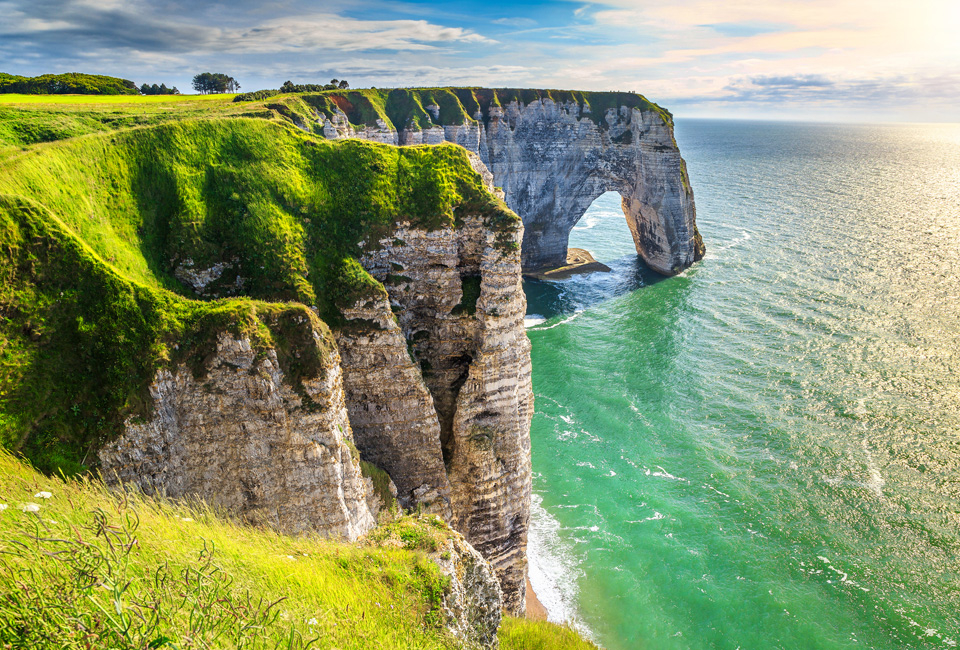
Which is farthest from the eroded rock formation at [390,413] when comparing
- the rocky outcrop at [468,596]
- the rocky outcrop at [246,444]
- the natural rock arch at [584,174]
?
the natural rock arch at [584,174]

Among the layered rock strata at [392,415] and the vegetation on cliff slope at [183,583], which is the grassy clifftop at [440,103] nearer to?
the layered rock strata at [392,415]

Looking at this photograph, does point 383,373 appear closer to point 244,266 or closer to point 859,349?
point 244,266

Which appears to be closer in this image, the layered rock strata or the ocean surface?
the layered rock strata

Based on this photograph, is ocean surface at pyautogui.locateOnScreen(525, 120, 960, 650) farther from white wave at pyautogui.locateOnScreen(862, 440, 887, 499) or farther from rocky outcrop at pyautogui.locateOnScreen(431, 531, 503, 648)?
rocky outcrop at pyautogui.locateOnScreen(431, 531, 503, 648)

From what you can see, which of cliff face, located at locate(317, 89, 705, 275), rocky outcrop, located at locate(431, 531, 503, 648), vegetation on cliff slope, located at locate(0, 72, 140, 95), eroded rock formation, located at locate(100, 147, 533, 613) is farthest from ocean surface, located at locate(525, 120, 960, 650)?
vegetation on cliff slope, located at locate(0, 72, 140, 95)

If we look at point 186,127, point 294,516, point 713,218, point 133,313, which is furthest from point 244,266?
point 713,218

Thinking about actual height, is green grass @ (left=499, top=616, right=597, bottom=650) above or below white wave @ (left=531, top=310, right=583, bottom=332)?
below
